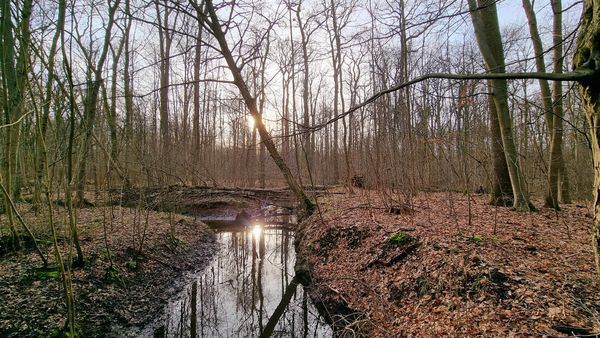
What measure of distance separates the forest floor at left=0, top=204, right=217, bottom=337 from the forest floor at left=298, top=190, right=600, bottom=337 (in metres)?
2.92

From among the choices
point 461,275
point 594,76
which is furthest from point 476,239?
point 594,76

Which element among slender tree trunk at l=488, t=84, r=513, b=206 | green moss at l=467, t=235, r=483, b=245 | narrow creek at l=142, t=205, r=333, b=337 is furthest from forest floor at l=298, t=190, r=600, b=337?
slender tree trunk at l=488, t=84, r=513, b=206

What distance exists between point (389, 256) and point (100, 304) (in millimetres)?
4532

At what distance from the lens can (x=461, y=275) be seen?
4.04 m

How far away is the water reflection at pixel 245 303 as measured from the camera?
15.8 ft

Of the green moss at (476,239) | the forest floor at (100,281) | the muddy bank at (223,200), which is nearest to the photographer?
the forest floor at (100,281)

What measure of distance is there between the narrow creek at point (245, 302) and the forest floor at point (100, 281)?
35cm

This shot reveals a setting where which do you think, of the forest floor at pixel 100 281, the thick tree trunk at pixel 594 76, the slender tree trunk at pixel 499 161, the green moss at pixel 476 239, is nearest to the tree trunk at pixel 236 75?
the forest floor at pixel 100 281

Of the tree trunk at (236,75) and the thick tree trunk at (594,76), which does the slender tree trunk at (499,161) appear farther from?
the thick tree trunk at (594,76)

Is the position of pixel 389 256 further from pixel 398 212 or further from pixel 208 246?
pixel 208 246

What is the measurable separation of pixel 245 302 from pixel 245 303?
4 cm

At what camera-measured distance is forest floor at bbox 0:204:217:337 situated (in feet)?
12.7

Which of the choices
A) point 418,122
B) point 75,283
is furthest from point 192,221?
point 418,122

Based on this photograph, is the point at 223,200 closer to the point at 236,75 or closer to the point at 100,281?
the point at 236,75
